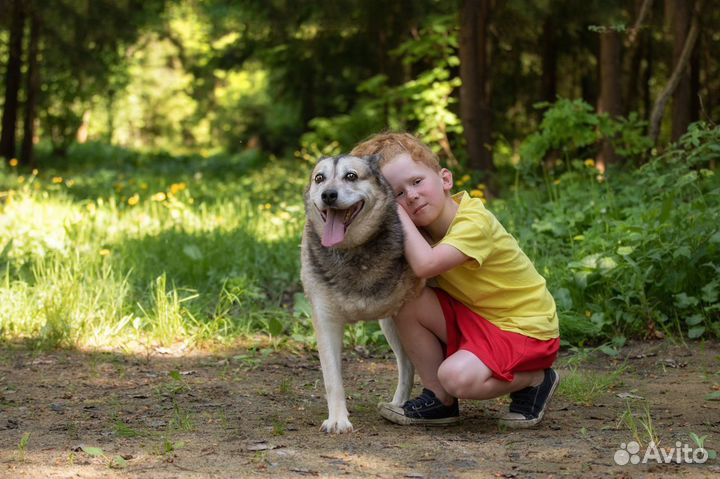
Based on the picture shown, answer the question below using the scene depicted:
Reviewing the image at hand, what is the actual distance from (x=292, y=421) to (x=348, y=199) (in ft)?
3.66

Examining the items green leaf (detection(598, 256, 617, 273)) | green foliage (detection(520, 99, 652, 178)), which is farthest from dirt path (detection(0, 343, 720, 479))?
green foliage (detection(520, 99, 652, 178))

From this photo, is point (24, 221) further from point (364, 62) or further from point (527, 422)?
point (364, 62)

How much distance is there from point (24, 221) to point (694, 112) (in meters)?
11.7

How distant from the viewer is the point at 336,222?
146 inches

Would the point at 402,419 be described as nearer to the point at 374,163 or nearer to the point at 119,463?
the point at 374,163

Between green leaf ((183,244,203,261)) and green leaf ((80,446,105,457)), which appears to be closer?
green leaf ((80,446,105,457))

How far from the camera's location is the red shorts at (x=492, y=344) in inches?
152

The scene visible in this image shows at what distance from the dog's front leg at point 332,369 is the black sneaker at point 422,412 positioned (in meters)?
0.30

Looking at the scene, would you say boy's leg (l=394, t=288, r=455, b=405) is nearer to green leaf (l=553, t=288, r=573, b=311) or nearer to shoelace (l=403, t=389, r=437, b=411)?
shoelace (l=403, t=389, r=437, b=411)

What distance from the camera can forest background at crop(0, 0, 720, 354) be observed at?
5.84 meters

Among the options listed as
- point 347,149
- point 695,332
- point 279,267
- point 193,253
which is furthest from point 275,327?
point 347,149

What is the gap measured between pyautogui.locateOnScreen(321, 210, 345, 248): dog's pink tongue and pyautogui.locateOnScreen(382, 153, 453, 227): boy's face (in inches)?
12.9

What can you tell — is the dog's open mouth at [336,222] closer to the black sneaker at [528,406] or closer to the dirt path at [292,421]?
the dirt path at [292,421]

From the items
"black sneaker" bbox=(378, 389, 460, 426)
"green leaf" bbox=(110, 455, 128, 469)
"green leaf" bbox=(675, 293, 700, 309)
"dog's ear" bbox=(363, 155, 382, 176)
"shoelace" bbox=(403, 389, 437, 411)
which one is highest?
"dog's ear" bbox=(363, 155, 382, 176)
